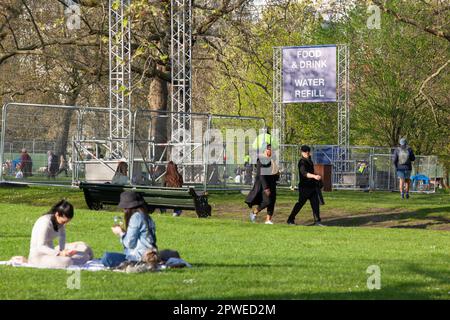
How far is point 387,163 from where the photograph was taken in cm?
4366

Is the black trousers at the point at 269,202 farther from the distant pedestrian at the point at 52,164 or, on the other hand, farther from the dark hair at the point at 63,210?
the dark hair at the point at 63,210

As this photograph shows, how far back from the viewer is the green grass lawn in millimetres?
11406

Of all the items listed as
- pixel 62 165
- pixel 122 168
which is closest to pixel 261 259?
pixel 122 168

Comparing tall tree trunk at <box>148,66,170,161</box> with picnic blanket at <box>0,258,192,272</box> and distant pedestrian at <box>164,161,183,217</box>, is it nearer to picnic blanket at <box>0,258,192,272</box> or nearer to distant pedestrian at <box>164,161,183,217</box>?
distant pedestrian at <box>164,161,183,217</box>

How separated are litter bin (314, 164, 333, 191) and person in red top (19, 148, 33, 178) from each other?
1392 cm

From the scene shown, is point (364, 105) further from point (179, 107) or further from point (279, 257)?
point (279, 257)

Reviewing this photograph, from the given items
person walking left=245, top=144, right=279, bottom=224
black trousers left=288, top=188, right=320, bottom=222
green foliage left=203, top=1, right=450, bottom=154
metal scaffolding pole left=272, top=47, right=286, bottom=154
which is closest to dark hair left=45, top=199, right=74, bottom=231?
person walking left=245, top=144, right=279, bottom=224

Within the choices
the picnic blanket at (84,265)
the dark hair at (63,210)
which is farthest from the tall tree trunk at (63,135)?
the dark hair at (63,210)

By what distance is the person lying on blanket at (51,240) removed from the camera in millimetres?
13336

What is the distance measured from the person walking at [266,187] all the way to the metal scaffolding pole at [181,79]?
4.85 m

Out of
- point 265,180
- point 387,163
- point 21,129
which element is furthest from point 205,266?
point 387,163

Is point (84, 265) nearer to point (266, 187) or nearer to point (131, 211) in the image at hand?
point (131, 211)

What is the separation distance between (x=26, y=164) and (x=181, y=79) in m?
6.62

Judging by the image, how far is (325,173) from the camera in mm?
40062
